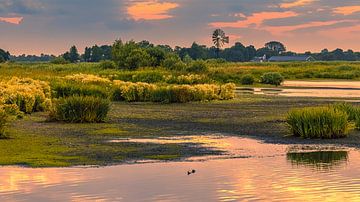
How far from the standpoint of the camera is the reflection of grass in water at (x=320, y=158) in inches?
733

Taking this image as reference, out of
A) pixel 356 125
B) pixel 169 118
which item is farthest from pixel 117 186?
pixel 169 118

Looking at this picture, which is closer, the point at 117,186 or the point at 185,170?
the point at 117,186

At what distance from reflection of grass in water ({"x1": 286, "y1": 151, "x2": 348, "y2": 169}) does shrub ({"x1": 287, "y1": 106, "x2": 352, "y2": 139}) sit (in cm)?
358

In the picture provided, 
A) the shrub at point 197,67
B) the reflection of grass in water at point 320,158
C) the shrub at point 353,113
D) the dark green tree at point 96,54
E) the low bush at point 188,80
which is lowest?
the reflection of grass in water at point 320,158

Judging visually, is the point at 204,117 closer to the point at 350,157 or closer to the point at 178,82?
the point at 350,157

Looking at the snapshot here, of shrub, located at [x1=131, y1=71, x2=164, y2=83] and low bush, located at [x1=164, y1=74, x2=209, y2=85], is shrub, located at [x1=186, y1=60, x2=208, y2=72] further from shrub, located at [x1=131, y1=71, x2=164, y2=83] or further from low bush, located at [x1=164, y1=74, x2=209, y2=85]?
low bush, located at [x1=164, y1=74, x2=209, y2=85]

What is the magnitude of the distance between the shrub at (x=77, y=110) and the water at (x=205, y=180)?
11.5 metres

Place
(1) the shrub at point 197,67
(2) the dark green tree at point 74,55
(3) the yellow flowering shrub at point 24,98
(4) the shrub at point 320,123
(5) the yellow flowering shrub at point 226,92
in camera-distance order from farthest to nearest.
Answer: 1. (2) the dark green tree at point 74,55
2. (1) the shrub at point 197,67
3. (5) the yellow flowering shrub at point 226,92
4. (3) the yellow flowering shrub at point 24,98
5. (4) the shrub at point 320,123

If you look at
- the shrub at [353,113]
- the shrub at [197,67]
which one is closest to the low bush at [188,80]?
the shrub at [197,67]

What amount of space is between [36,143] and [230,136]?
7.50 metres

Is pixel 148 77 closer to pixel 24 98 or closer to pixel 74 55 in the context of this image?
pixel 24 98

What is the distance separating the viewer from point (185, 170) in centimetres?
1738

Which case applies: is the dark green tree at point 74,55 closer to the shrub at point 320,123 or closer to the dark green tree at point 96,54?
the dark green tree at point 96,54

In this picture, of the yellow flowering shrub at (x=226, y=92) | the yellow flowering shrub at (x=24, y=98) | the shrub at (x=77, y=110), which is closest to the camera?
the shrub at (x=77, y=110)
